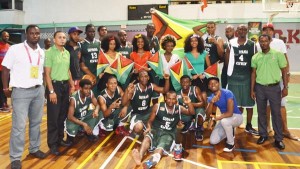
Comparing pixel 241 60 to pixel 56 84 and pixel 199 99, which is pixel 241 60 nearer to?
pixel 199 99

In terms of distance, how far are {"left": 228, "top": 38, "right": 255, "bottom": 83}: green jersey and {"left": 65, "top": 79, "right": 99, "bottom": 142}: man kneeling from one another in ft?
8.67

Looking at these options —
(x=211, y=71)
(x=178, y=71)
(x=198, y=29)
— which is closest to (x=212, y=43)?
(x=198, y=29)

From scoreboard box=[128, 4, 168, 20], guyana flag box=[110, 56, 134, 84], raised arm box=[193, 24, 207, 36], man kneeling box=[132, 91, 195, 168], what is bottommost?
man kneeling box=[132, 91, 195, 168]

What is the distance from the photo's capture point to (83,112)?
5.48 meters

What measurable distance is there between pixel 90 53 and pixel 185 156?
272 cm

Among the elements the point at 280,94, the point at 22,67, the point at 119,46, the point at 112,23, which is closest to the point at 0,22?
the point at 112,23

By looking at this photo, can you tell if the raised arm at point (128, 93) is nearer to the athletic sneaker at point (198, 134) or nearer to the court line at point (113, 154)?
the court line at point (113, 154)

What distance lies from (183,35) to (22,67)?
370 centimetres

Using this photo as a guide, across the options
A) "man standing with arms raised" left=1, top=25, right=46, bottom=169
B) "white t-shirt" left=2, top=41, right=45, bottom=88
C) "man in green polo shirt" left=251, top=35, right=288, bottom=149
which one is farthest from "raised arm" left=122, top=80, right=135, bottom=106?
"man in green polo shirt" left=251, top=35, right=288, bottom=149

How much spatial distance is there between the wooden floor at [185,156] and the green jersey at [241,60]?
3.86 ft

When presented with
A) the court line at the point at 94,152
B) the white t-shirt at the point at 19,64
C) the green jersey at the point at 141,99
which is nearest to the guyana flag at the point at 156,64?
the green jersey at the point at 141,99

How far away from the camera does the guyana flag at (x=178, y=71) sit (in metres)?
5.74

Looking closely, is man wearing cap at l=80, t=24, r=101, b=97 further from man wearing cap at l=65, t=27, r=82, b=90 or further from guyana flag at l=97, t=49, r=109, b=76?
man wearing cap at l=65, t=27, r=82, b=90

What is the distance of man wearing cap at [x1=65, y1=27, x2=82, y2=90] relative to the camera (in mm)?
5279
